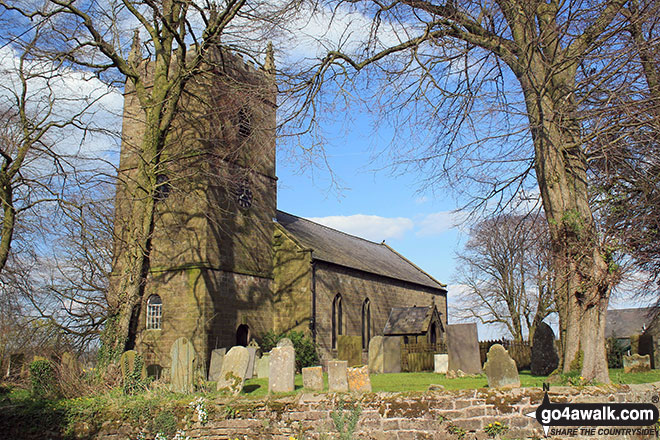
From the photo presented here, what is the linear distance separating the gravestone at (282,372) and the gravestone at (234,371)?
681mm

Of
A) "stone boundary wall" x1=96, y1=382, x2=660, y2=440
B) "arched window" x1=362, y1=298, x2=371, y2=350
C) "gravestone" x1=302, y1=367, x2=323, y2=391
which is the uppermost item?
"arched window" x1=362, y1=298, x2=371, y2=350

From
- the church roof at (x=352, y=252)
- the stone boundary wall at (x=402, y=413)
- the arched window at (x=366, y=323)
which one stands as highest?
the church roof at (x=352, y=252)

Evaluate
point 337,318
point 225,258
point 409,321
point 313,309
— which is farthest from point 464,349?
point 409,321

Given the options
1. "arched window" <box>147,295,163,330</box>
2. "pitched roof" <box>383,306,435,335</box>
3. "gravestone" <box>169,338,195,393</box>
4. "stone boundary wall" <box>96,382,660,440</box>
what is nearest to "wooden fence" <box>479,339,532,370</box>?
"pitched roof" <box>383,306,435,335</box>

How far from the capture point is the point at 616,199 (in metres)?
12.8

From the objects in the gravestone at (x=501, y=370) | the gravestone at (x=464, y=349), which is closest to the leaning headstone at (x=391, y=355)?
the gravestone at (x=464, y=349)

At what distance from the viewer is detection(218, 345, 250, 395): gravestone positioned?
1149 cm

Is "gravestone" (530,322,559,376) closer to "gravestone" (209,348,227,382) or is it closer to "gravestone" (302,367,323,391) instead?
"gravestone" (302,367,323,391)

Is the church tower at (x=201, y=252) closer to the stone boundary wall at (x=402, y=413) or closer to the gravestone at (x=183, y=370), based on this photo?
the gravestone at (x=183, y=370)

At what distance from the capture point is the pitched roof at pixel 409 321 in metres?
27.3

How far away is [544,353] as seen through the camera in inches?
597

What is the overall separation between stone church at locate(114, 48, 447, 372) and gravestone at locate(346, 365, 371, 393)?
26.3 ft

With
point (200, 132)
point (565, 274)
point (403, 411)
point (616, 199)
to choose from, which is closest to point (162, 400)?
point (403, 411)

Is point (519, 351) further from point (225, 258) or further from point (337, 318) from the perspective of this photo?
point (225, 258)
